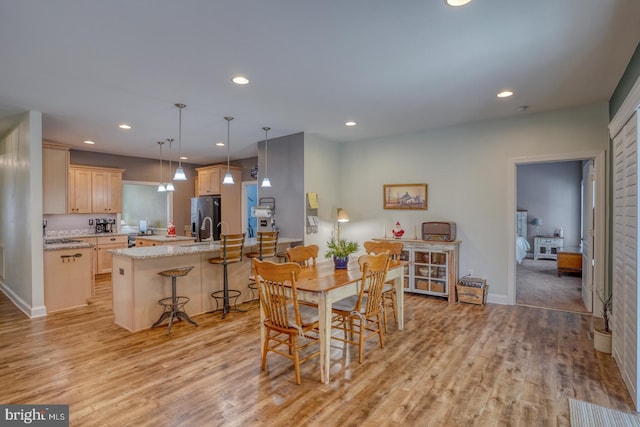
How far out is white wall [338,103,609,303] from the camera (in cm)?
440

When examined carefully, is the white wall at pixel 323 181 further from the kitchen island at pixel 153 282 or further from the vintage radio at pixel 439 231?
the kitchen island at pixel 153 282

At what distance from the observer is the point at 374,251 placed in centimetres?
431

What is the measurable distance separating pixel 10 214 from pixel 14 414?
416 centimetres

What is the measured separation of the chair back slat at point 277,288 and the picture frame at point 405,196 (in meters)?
3.46

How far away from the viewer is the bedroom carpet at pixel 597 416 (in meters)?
2.16

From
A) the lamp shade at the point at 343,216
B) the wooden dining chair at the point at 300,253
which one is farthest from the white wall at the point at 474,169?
the wooden dining chair at the point at 300,253

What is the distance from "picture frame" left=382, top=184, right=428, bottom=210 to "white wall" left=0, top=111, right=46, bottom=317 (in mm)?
5008

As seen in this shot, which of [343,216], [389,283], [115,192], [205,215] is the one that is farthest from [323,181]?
[115,192]

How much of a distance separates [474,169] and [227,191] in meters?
5.15

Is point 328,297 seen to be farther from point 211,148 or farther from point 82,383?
point 211,148

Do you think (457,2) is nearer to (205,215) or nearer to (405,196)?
(405,196)

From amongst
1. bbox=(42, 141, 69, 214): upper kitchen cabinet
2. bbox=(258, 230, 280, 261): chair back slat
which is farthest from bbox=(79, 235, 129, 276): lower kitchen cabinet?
bbox=(258, 230, 280, 261): chair back slat

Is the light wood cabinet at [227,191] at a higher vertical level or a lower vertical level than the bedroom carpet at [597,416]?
higher

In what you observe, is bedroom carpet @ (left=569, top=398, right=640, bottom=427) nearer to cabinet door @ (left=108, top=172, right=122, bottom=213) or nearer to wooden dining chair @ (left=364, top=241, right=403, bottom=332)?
wooden dining chair @ (left=364, top=241, right=403, bottom=332)
